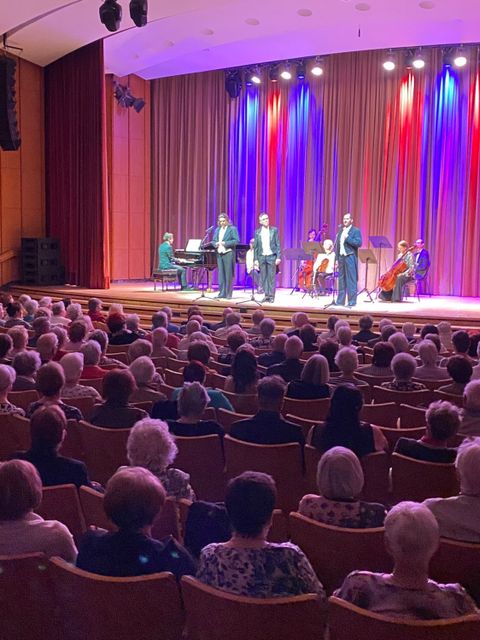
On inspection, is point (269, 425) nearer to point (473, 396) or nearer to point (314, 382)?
point (314, 382)

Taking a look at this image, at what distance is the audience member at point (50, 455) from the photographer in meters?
3.23

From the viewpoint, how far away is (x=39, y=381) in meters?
4.34

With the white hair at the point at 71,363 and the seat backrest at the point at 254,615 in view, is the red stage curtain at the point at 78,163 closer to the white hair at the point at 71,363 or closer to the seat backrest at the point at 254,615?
the white hair at the point at 71,363

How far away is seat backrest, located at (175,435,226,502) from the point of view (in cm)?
391

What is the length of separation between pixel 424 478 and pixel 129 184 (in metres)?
14.4

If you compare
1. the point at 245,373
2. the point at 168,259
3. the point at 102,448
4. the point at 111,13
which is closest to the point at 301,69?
the point at 168,259

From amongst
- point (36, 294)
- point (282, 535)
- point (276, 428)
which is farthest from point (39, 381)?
point (36, 294)

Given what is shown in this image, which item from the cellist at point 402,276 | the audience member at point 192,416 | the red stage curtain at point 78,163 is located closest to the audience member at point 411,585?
the audience member at point 192,416

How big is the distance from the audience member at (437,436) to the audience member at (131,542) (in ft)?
5.24

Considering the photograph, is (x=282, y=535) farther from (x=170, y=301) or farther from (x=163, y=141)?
(x=163, y=141)

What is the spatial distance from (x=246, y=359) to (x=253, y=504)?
2752mm

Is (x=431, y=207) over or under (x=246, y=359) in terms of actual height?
over

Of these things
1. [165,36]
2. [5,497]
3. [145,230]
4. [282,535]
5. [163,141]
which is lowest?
[282,535]

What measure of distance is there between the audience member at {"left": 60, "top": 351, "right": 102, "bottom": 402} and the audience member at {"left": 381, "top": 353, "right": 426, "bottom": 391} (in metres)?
1.96
